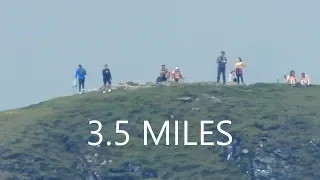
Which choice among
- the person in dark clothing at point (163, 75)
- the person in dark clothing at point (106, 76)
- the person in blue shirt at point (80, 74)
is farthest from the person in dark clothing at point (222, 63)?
the person in blue shirt at point (80, 74)

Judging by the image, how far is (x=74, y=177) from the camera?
4936 inches

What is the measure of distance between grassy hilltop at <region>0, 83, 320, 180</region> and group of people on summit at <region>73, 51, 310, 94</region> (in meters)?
1.01

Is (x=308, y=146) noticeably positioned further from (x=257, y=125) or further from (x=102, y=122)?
(x=102, y=122)

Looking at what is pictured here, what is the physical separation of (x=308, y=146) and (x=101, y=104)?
16810 mm

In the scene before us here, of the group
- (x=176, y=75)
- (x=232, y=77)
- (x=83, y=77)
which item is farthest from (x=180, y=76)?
(x=83, y=77)

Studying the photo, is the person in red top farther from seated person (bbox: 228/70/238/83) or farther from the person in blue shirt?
the person in blue shirt

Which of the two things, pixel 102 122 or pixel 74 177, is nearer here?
pixel 74 177

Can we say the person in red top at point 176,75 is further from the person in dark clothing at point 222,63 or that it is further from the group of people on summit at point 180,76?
the person in dark clothing at point 222,63

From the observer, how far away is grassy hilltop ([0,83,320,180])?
126m

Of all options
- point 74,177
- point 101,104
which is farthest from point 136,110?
point 74,177

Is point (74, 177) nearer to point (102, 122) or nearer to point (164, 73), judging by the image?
point (102, 122)

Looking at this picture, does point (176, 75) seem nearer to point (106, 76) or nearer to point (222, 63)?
point (222, 63)

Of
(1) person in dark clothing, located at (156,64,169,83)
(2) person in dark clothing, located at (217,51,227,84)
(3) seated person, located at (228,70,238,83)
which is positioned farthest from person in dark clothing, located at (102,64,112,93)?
(3) seated person, located at (228,70,238,83)

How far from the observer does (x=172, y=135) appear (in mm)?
133000
